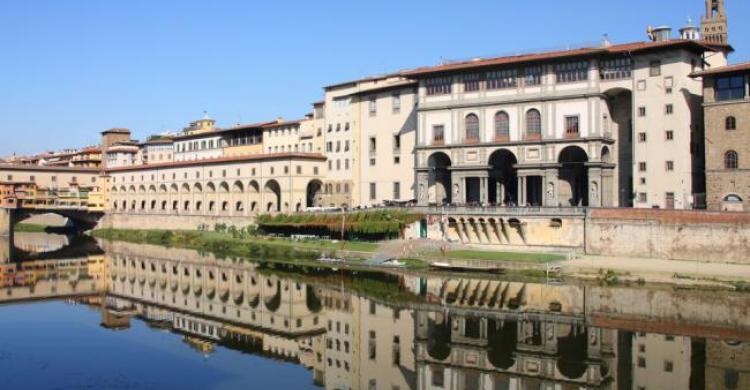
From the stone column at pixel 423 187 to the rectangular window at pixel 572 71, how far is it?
15020 mm

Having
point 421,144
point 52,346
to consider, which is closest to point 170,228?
point 421,144

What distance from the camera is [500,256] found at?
5622 cm

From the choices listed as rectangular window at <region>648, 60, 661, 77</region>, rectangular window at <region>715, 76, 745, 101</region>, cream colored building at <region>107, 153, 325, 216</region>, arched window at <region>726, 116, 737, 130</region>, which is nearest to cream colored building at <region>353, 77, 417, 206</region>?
cream colored building at <region>107, 153, 325, 216</region>

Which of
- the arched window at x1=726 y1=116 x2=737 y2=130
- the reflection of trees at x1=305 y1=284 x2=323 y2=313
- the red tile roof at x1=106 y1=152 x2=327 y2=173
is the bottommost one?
the reflection of trees at x1=305 y1=284 x2=323 y2=313

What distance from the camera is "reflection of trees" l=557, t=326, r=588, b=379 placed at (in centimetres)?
3072

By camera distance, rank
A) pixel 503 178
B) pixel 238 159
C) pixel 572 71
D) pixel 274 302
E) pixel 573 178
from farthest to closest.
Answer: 1. pixel 238 159
2. pixel 503 178
3. pixel 573 178
4. pixel 572 71
5. pixel 274 302

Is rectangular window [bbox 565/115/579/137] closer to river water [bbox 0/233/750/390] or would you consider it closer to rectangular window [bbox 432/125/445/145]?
rectangular window [bbox 432/125/445/145]

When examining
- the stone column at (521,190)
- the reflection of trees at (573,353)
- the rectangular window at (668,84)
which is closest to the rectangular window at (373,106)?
the stone column at (521,190)

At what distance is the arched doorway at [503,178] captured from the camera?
67.4 metres

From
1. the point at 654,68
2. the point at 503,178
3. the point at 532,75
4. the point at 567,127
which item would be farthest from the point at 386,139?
the point at 654,68

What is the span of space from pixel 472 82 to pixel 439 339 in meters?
34.4

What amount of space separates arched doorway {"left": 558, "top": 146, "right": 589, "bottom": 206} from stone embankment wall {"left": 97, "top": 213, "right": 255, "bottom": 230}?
35.6 meters

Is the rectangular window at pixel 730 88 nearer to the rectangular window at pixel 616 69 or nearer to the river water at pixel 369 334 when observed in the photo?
the rectangular window at pixel 616 69

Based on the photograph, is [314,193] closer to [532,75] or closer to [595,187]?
[532,75]
